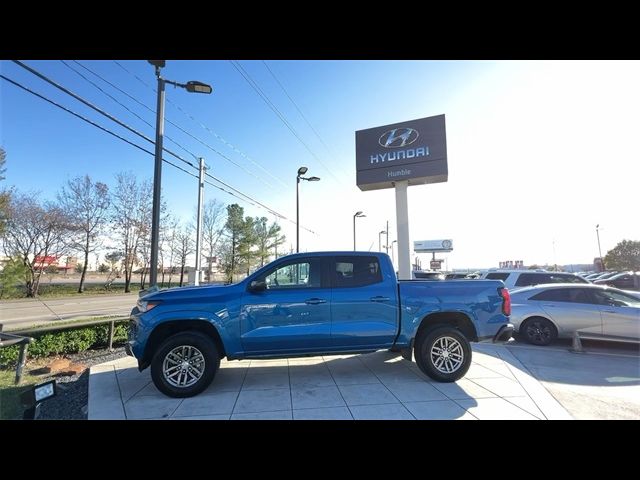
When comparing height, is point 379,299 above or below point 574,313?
above

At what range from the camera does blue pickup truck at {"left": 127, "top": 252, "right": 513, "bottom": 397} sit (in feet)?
13.7

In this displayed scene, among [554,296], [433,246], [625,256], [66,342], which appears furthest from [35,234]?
[625,256]

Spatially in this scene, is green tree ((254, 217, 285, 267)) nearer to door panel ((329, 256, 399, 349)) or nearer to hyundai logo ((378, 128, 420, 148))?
hyundai logo ((378, 128, 420, 148))

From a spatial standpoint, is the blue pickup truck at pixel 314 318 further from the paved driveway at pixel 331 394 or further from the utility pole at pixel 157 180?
the utility pole at pixel 157 180

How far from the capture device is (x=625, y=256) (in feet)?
131

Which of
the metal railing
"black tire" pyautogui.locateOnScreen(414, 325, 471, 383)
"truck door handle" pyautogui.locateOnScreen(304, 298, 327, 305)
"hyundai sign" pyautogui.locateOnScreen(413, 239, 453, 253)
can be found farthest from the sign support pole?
"hyundai sign" pyautogui.locateOnScreen(413, 239, 453, 253)

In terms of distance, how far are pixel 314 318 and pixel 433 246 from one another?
5091 centimetres

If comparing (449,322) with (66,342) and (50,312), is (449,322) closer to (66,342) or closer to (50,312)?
(66,342)

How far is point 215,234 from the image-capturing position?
3866 cm

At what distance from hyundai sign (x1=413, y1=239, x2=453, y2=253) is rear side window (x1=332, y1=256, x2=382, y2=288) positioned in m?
47.9

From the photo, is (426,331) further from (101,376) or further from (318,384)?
(101,376)
